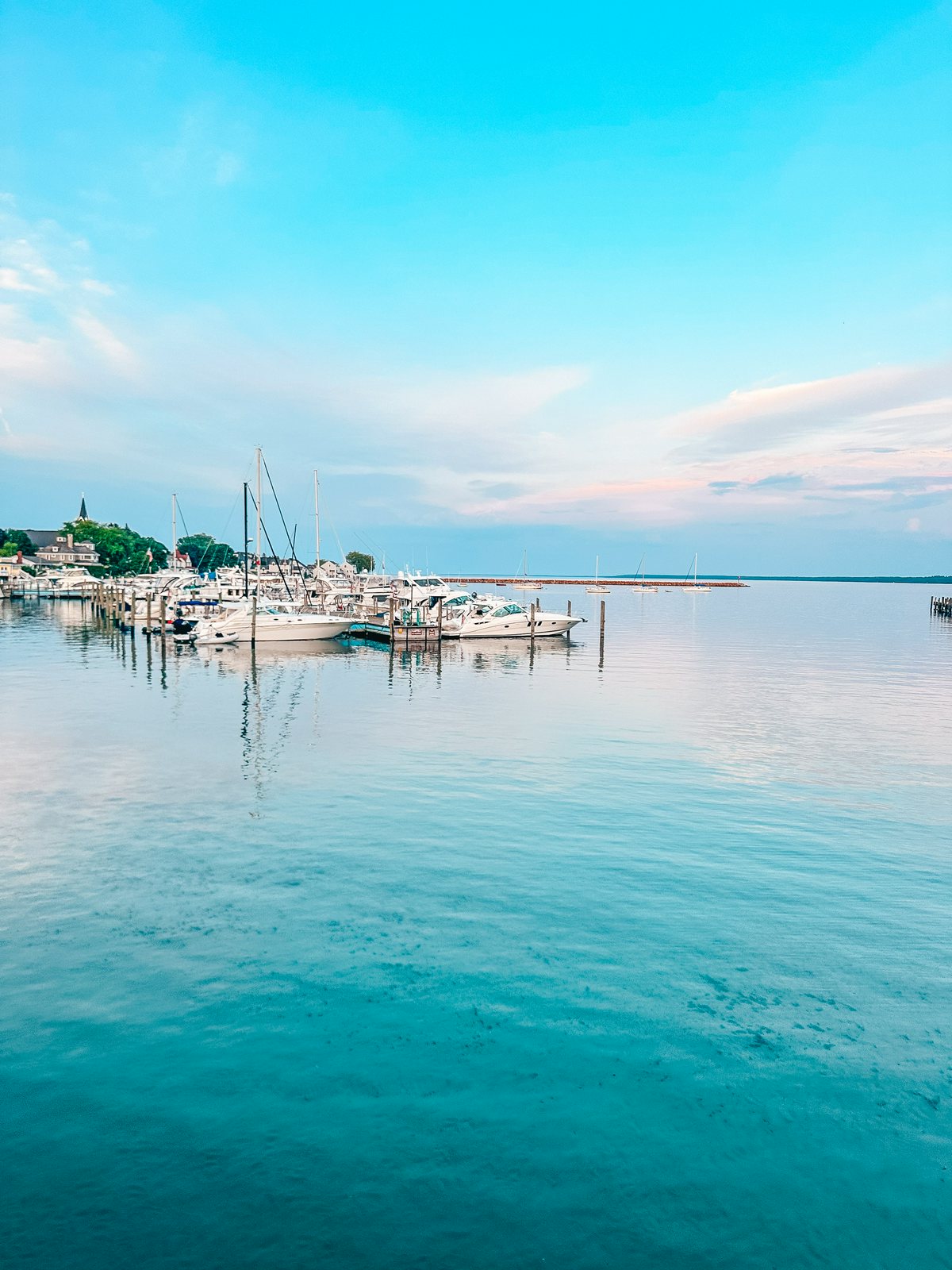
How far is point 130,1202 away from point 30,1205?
932 millimetres

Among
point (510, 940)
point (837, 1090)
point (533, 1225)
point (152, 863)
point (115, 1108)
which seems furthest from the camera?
point (152, 863)

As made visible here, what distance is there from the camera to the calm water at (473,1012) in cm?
796

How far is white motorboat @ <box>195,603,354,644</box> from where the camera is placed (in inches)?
2616

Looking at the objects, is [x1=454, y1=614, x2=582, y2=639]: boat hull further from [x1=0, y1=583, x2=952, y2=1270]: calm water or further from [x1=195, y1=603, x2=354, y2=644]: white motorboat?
[x1=0, y1=583, x2=952, y2=1270]: calm water

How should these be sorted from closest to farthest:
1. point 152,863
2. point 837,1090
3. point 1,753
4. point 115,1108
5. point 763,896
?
point 115,1108 → point 837,1090 → point 763,896 → point 152,863 → point 1,753

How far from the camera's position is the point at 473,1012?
1148 centimetres

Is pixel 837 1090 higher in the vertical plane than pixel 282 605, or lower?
lower

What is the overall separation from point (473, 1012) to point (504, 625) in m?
63.8

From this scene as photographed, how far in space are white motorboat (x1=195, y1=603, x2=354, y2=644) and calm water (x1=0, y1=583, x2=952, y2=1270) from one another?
3912cm

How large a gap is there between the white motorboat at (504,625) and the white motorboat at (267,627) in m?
10.5

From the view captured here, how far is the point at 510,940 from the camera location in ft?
45.1

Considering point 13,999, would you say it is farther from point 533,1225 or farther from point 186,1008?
point 533,1225

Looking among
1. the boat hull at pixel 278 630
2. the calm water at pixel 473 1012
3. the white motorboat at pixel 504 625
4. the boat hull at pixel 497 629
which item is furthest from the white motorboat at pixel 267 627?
the calm water at pixel 473 1012

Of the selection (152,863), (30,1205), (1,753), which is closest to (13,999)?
(30,1205)
